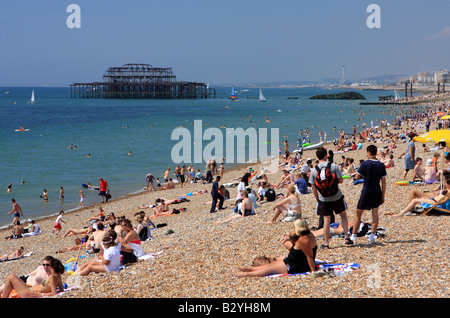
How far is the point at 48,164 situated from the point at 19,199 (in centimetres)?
1038

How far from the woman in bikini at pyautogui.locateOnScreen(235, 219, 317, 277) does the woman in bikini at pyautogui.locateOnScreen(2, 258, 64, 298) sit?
7.66 ft

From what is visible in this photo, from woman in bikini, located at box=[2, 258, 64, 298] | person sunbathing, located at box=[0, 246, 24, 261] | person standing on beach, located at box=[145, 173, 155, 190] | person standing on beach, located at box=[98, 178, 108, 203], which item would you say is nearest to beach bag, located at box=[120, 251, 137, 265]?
woman in bikini, located at box=[2, 258, 64, 298]

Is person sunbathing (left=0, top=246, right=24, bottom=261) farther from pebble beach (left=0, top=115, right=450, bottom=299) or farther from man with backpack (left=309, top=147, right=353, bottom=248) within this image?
man with backpack (left=309, top=147, right=353, bottom=248)

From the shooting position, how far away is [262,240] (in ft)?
25.6

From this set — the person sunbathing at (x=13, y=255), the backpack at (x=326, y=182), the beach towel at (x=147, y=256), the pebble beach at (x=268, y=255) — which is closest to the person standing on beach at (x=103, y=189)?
the person sunbathing at (x=13, y=255)

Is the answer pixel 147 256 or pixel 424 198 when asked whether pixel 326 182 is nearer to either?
pixel 424 198

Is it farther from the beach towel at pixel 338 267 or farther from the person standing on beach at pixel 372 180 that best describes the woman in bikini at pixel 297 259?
the person standing on beach at pixel 372 180

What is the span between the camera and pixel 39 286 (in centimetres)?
635

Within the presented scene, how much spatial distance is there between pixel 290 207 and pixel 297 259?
9.98 feet

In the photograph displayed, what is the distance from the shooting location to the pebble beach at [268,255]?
5219 millimetres

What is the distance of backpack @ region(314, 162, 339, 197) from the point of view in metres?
6.26

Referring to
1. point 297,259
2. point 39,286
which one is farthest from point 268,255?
point 39,286
